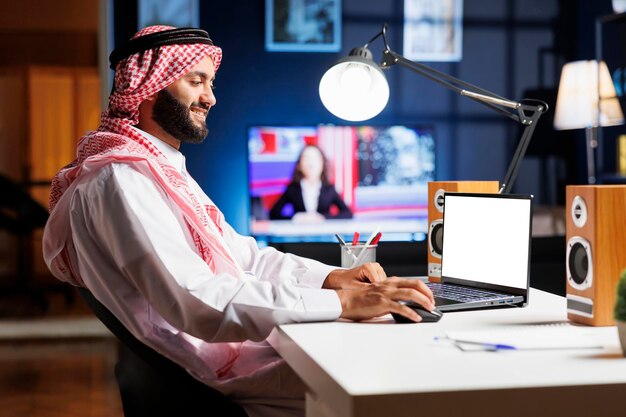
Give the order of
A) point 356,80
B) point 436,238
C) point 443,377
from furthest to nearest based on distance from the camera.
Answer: point 356,80, point 436,238, point 443,377

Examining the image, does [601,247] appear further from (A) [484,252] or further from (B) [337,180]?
(B) [337,180]

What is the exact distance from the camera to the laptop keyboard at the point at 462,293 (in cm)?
192

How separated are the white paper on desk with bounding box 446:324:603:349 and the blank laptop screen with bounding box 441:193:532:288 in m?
0.28

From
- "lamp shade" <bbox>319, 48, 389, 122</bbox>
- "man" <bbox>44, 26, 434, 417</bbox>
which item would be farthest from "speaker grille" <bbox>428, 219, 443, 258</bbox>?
"lamp shade" <bbox>319, 48, 389, 122</bbox>

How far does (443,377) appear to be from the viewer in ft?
3.94

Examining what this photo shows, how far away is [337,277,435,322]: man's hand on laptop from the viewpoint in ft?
5.47

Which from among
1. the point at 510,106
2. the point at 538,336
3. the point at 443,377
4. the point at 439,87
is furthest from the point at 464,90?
the point at 439,87

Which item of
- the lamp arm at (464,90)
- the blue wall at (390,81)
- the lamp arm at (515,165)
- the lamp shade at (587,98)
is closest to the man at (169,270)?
the lamp arm at (515,165)

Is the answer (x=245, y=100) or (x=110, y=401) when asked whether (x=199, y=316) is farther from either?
(x=245, y=100)

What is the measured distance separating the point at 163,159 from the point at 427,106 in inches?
200

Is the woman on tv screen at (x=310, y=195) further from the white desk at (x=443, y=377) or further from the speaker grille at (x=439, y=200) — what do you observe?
the white desk at (x=443, y=377)

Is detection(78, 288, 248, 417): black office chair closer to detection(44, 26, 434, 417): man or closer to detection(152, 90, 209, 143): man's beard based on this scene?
detection(44, 26, 434, 417): man

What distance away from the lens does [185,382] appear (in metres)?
1.72

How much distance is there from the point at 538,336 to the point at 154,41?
121cm
